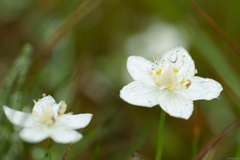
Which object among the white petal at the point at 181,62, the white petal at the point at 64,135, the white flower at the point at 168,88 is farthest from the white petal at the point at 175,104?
the white petal at the point at 64,135

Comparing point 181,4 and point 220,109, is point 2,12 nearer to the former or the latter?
point 181,4

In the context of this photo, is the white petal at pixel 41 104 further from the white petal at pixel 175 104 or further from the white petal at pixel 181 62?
the white petal at pixel 181 62

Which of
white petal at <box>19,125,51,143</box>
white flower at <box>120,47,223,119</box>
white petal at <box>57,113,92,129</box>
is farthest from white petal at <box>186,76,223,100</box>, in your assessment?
white petal at <box>19,125,51,143</box>

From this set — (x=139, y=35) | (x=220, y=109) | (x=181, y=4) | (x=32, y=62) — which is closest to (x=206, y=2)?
(x=181, y=4)

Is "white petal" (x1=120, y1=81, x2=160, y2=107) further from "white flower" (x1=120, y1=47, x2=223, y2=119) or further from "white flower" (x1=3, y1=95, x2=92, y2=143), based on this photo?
"white flower" (x1=3, y1=95, x2=92, y2=143)

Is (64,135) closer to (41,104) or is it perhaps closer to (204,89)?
(41,104)

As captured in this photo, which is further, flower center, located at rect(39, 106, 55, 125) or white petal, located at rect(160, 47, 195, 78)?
white petal, located at rect(160, 47, 195, 78)

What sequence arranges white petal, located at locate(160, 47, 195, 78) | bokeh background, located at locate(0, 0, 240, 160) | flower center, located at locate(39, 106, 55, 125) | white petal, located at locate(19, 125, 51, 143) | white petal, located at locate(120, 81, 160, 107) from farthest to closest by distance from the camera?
bokeh background, located at locate(0, 0, 240, 160), white petal, located at locate(160, 47, 195, 78), white petal, located at locate(120, 81, 160, 107), flower center, located at locate(39, 106, 55, 125), white petal, located at locate(19, 125, 51, 143)
